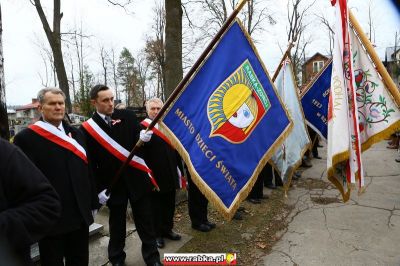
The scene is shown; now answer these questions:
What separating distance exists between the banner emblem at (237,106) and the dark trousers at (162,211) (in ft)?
4.27

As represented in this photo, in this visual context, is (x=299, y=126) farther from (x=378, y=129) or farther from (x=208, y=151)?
(x=208, y=151)

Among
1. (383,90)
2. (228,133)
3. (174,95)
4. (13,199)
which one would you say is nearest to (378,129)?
(383,90)

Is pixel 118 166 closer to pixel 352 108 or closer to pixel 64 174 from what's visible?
pixel 64 174

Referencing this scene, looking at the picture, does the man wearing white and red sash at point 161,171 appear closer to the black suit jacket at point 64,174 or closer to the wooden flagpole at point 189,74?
the wooden flagpole at point 189,74

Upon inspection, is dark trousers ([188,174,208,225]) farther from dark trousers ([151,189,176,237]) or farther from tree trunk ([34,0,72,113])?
tree trunk ([34,0,72,113])

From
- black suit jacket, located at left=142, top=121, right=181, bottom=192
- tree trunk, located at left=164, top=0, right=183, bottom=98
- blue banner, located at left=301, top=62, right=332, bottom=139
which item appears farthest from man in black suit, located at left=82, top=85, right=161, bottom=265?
blue banner, located at left=301, top=62, right=332, bottom=139

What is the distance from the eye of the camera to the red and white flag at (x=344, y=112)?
2980 mm

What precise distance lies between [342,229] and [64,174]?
3.70m

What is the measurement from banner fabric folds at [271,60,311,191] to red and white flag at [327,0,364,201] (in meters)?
1.68

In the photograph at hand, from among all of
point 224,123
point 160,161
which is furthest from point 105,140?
point 224,123

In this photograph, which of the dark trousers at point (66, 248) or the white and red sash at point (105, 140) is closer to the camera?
the dark trousers at point (66, 248)

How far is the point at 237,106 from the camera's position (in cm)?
318

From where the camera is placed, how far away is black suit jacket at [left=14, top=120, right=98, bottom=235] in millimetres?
2373

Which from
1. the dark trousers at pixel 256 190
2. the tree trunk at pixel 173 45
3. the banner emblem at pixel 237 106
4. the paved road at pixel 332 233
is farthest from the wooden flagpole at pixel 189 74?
the tree trunk at pixel 173 45
